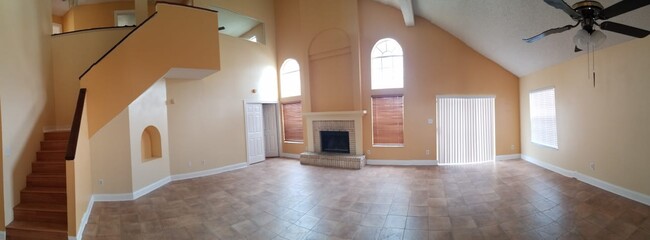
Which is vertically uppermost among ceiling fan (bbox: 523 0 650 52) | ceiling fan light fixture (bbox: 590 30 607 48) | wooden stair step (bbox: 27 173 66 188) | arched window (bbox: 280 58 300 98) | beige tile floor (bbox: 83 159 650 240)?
arched window (bbox: 280 58 300 98)

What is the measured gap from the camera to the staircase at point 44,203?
3389 mm

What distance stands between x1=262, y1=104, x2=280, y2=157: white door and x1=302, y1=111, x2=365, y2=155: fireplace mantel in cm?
144

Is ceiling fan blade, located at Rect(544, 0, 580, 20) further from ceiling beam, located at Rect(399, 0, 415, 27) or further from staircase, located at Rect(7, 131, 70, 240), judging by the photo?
staircase, located at Rect(7, 131, 70, 240)

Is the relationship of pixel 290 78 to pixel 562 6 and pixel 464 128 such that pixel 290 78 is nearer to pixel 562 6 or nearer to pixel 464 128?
pixel 464 128

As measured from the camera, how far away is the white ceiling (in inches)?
159

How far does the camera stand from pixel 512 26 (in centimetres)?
497

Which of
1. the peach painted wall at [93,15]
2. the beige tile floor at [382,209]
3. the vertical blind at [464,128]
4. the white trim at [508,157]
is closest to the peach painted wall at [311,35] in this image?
the vertical blind at [464,128]

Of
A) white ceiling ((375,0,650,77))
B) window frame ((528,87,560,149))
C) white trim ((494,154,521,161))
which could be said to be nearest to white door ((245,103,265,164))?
white ceiling ((375,0,650,77))

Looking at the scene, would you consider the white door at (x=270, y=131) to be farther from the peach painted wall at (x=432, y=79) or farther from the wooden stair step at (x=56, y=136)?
the wooden stair step at (x=56, y=136)

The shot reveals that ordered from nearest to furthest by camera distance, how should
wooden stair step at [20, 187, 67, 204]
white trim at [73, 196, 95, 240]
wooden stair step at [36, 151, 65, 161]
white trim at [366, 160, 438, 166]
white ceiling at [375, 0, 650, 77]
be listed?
white trim at [73, 196, 95, 240] < wooden stair step at [20, 187, 67, 204] < white ceiling at [375, 0, 650, 77] < wooden stair step at [36, 151, 65, 161] < white trim at [366, 160, 438, 166]

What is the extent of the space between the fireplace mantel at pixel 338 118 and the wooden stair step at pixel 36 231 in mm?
5517

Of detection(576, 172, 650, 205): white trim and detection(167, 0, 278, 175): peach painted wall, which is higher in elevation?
detection(167, 0, 278, 175): peach painted wall

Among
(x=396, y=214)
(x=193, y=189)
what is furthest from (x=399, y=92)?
(x=193, y=189)

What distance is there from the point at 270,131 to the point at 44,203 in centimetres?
575
